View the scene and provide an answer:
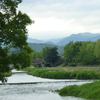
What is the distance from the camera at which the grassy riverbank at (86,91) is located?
2417 centimetres

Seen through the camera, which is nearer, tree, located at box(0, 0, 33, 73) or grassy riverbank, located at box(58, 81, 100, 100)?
tree, located at box(0, 0, 33, 73)

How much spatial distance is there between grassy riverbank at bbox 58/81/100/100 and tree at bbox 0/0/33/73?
309 inches

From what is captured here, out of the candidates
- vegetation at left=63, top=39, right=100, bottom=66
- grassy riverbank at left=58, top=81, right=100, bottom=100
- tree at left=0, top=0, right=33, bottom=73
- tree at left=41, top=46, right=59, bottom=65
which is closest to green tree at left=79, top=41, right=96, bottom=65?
vegetation at left=63, top=39, right=100, bottom=66

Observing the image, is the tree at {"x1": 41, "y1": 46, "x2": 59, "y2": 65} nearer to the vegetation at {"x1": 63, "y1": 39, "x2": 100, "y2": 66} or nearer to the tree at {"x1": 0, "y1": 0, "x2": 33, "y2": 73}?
the vegetation at {"x1": 63, "y1": 39, "x2": 100, "y2": 66}

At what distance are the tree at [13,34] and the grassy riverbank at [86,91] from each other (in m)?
7.86

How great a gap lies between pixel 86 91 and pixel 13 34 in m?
11.5

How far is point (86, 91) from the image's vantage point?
2697 centimetres

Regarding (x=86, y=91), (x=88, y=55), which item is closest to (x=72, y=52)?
(x=88, y=55)

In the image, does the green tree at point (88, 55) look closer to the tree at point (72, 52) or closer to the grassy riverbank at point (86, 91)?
the tree at point (72, 52)

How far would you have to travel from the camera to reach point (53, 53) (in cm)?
14312

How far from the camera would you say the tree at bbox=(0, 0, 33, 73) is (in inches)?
858

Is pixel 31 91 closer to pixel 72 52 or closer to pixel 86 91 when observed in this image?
pixel 86 91

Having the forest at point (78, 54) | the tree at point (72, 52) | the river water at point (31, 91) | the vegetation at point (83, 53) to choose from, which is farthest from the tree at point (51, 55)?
the river water at point (31, 91)

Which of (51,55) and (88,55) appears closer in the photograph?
(88,55)
